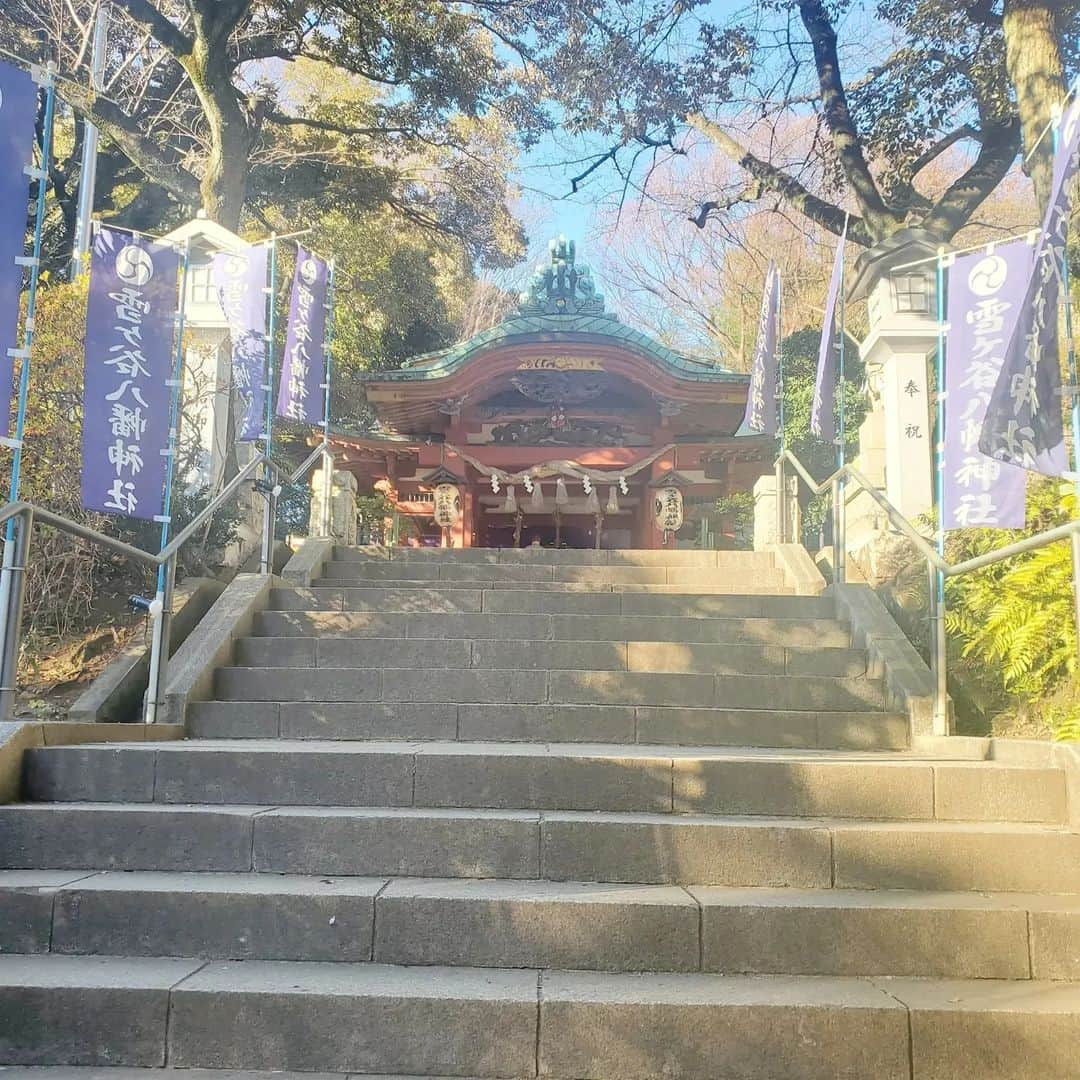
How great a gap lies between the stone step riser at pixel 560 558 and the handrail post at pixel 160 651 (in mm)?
2403

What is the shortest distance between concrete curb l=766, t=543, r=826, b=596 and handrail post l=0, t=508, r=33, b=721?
502 cm

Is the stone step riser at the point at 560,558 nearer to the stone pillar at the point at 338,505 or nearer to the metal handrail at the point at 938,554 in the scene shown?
the stone pillar at the point at 338,505

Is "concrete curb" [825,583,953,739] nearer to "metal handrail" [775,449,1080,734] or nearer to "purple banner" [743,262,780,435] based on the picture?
"metal handrail" [775,449,1080,734]

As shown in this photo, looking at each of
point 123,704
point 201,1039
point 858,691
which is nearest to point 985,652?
point 858,691

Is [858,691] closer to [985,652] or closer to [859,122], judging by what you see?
[985,652]

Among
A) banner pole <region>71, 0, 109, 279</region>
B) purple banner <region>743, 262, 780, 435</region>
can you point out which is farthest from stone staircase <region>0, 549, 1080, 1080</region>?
banner pole <region>71, 0, 109, 279</region>

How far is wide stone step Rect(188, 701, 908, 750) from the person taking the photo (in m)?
4.36

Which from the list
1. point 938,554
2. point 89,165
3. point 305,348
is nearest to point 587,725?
point 938,554

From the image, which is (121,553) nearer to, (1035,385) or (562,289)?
(1035,385)

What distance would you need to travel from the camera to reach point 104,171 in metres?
15.0

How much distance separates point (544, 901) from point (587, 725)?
5.28ft

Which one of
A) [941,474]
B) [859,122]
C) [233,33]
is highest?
[233,33]

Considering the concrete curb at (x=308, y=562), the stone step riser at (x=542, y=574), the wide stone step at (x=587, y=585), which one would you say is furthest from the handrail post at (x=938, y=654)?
the concrete curb at (x=308, y=562)

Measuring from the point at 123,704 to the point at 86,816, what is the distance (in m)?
2.36
